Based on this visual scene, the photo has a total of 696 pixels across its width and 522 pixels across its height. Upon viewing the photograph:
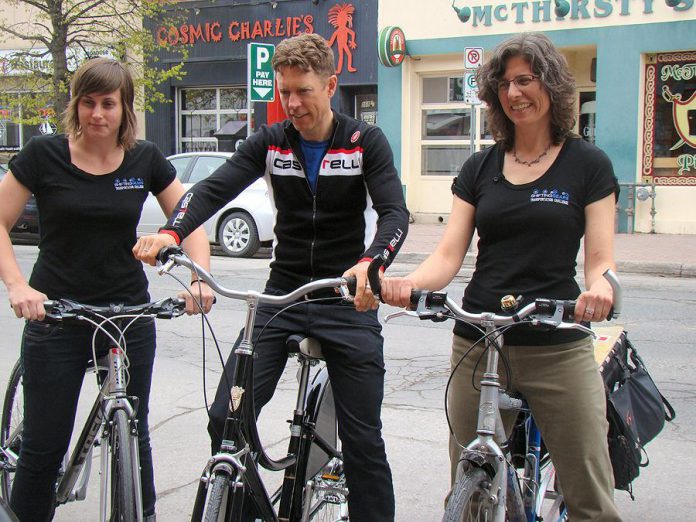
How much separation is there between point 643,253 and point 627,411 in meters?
11.1

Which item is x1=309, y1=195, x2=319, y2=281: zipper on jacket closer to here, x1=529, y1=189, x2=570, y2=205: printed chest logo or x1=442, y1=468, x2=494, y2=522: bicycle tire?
x1=529, y1=189, x2=570, y2=205: printed chest logo

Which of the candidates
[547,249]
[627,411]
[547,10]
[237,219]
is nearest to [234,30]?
[547,10]

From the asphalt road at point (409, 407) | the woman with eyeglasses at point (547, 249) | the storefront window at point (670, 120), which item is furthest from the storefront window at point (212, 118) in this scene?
the woman with eyeglasses at point (547, 249)

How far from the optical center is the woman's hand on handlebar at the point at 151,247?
2930 millimetres

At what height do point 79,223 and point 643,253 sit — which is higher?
point 79,223

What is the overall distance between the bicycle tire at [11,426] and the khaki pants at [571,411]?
1.98 meters

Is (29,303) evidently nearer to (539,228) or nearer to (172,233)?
(172,233)

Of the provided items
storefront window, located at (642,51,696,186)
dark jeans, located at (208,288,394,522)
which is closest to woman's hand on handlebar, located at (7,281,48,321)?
dark jeans, located at (208,288,394,522)

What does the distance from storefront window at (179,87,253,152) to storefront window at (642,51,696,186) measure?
9305 millimetres

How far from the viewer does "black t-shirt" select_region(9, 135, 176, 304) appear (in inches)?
137

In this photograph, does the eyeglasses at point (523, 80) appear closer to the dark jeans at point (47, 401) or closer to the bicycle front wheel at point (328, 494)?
the bicycle front wheel at point (328, 494)

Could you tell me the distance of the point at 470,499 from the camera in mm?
2793

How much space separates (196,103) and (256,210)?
9.27 meters

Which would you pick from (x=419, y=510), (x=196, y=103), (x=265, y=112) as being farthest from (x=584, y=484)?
(x=196, y=103)
